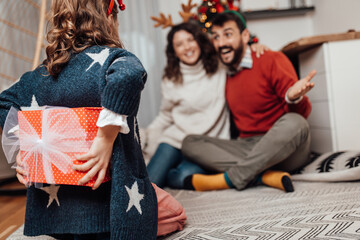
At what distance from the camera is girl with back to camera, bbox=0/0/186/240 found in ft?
1.84

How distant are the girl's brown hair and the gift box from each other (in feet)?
0.33

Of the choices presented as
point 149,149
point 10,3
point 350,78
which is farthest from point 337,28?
point 10,3

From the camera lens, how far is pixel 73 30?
0.63m

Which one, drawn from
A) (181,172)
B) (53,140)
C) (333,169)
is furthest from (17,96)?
(333,169)

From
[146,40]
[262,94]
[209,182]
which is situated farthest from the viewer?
[146,40]

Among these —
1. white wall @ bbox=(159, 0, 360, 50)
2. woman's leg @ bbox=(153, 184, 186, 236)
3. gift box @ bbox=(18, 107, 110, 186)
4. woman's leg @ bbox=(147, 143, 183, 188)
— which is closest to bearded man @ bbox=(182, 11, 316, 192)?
woman's leg @ bbox=(147, 143, 183, 188)

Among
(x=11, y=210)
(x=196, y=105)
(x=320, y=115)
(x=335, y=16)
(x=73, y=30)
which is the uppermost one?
(x=335, y=16)

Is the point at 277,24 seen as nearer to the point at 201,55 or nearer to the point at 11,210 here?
the point at 201,55

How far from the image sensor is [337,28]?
→ 69.2 inches

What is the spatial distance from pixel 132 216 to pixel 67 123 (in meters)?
0.21

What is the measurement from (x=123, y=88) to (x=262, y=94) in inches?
36.2

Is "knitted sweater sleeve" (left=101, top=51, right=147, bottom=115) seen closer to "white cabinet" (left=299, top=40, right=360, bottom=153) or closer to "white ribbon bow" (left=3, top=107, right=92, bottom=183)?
"white ribbon bow" (left=3, top=107, right=92, bottom=183)

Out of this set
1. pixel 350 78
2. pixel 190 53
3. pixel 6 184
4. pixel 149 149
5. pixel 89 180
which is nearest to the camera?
pixel 89 180

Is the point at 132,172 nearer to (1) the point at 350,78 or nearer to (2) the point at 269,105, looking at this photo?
(2) the point at 269,105
